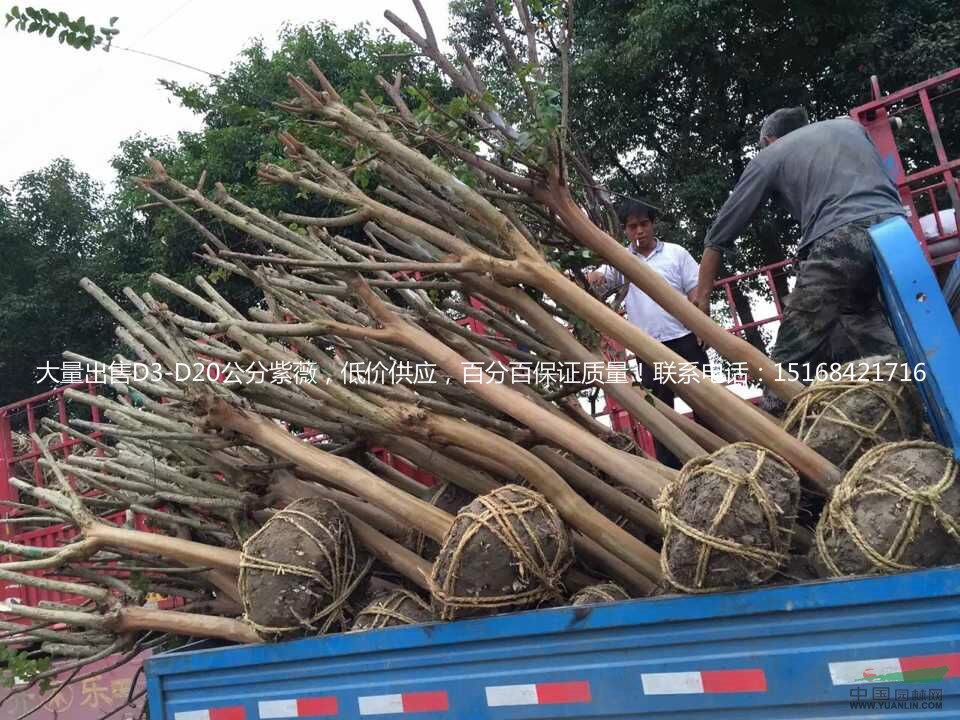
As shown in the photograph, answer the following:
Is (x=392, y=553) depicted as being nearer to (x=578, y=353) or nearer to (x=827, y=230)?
(x=578, y=353)

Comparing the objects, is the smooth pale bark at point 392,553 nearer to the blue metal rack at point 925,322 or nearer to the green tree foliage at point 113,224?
the blue metal rack at point 925,322

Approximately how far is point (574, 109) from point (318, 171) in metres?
9.01

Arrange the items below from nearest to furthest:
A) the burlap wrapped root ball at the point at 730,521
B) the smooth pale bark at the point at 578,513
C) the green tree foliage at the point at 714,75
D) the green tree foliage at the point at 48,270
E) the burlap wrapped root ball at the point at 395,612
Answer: the burlap wrapped root ball at the point at 730,521
the smooth pale bark at the point at 578,513
the burlap wrapped root ball at the point at 395,612
the green tree foliage at the point at 714,75
the green tree foliage at the point at 48,270

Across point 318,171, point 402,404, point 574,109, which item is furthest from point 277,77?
point 402,404

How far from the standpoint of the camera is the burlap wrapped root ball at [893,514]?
1848 mm

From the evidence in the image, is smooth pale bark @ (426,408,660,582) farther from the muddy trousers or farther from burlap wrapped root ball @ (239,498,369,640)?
the muddy trousers

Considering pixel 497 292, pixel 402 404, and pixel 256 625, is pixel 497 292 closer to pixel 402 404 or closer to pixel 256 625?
pixel 402 404

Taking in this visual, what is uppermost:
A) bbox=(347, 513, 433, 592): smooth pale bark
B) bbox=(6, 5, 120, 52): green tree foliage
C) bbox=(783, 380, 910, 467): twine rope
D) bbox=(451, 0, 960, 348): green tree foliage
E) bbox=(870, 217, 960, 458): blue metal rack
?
bbox=(451, 0, 960, 348): green tree foliage

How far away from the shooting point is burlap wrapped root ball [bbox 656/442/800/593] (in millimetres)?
1978

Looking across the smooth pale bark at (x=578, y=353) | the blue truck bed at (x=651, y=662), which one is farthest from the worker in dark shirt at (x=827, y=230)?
the blue truck bed at (x=651, y=662)

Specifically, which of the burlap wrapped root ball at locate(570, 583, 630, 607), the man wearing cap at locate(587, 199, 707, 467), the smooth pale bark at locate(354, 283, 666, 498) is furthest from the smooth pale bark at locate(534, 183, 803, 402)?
the man wearing cap at locate(587, 199, 707, 467)

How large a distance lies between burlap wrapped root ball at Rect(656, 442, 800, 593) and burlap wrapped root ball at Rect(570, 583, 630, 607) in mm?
302

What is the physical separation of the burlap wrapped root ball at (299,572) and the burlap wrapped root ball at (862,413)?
1.47 m

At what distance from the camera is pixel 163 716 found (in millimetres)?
2881
